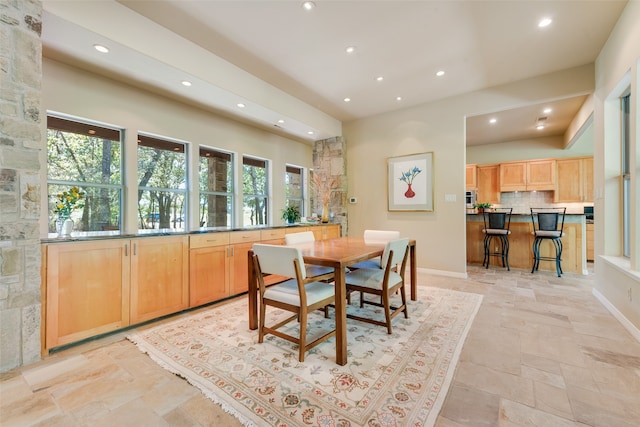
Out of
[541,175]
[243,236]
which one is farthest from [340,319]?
[541,175]

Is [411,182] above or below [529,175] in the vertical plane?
below

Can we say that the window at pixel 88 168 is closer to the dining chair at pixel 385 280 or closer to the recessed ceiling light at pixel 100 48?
the recessed ceiling light at pixel 100 48

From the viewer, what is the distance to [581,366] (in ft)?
6.12

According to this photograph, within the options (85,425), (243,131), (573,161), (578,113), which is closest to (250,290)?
(85,425)

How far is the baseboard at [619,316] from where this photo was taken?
227cm

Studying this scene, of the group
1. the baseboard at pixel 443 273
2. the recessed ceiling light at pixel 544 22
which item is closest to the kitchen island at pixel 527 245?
the baseboard at pixel 443 273

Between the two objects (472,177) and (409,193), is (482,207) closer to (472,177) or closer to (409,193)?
(472,177)

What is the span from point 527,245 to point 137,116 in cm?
651

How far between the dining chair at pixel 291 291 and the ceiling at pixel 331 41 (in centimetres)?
217

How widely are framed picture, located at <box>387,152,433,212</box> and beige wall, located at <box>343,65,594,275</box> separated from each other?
99 millimetres

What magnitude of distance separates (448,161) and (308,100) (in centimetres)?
252

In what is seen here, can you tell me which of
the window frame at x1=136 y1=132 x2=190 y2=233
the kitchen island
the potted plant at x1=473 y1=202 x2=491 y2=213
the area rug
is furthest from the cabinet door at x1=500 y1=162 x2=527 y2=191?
the window frame at x1=136 y1=132 x2=190 y2=233

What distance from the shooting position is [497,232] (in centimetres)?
473

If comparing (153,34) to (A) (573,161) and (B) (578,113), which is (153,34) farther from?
(A) (573,161)
